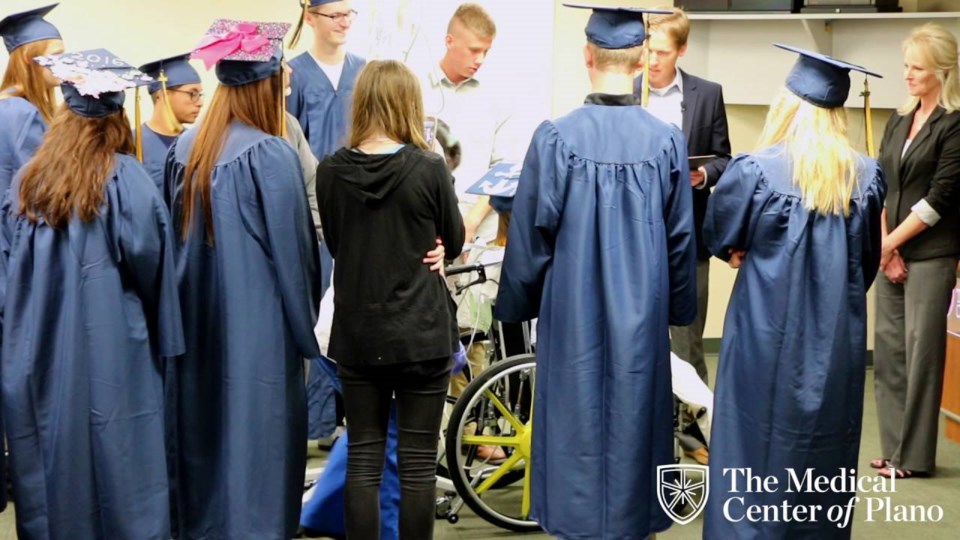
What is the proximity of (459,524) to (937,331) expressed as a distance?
1879mm

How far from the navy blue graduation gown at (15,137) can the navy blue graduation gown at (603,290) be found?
5.63 ft

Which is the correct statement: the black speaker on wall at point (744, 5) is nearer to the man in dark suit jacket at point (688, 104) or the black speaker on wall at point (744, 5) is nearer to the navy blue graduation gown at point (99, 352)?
the man in dark suit jacket at point (688, 104)

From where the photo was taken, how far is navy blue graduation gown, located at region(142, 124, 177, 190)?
180 inches

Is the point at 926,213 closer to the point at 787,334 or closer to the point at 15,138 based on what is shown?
the point at 787,334

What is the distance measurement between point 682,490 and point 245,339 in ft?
4.56

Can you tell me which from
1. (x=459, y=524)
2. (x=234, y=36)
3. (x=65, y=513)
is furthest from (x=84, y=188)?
(x=459, y=524)

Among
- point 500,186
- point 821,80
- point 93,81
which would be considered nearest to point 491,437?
point 500,186

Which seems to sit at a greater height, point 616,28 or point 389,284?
point 616,28

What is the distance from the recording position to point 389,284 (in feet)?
10.2

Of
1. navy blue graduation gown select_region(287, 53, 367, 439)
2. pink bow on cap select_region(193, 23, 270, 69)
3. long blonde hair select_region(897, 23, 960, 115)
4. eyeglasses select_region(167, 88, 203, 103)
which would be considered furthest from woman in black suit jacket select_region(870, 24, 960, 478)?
eyeglasses select_region(167, 88, 203, 103)

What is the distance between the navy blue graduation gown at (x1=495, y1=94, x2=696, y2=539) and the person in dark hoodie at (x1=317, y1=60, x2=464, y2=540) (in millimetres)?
269

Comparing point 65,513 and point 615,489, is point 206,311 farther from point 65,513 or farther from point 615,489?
point 615,489

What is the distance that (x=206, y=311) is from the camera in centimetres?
340

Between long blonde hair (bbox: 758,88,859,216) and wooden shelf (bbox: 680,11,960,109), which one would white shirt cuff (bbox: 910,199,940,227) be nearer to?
long blonde hair (bbox: 758,88,859,216)
